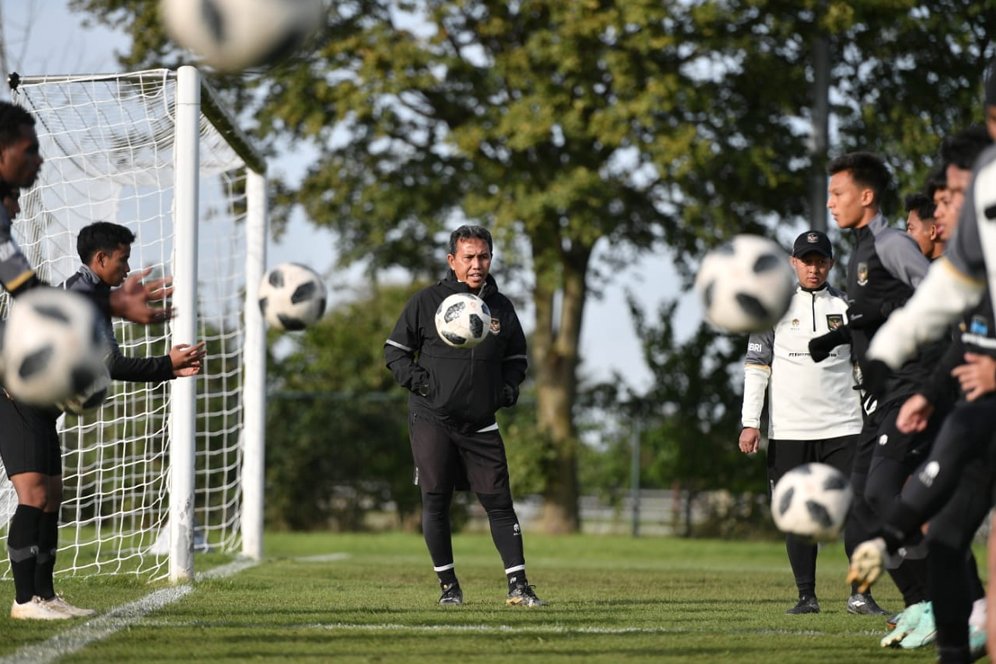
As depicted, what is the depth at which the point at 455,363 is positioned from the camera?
864cm

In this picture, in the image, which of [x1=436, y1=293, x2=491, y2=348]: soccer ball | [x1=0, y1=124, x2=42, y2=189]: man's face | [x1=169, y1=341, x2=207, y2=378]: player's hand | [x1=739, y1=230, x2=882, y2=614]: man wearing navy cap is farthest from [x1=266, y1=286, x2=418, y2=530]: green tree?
[x1=0, y1=124, x2=42, y2=189]: man's face

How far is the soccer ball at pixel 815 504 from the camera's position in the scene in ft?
19.2

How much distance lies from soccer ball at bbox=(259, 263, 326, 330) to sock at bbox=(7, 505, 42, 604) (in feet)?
6.60

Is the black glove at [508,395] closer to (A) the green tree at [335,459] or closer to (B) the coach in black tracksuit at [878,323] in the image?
(B) the coach in black tracksuit at [878,323]

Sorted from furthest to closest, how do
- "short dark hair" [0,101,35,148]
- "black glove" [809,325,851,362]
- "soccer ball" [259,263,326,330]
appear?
"soccer ball" [259,263,326,330], "black glove" [809,325,851,362], "short dark hair" [0,101,35,148]

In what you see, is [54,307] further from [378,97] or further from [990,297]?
[378,97]

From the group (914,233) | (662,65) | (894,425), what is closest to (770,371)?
(914,233)

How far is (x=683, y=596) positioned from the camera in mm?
9570

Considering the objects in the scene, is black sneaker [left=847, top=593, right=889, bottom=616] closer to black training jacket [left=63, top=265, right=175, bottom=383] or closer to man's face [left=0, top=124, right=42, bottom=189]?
black training jacket [left=63, top=265, right=175, bottom=383]

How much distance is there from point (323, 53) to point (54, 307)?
19.1 m

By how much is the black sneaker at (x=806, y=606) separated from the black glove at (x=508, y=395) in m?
2.06

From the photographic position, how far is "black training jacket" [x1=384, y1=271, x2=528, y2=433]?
8586 mm

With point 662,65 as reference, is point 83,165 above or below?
below

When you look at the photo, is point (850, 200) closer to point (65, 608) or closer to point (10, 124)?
point (10, 124)
